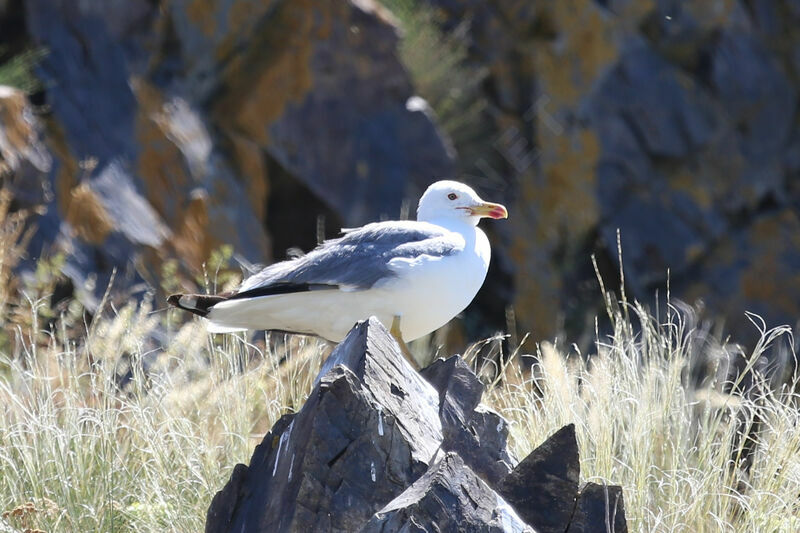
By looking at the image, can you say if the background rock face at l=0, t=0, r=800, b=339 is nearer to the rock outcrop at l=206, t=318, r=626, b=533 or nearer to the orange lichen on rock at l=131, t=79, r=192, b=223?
the orange lichen on rock at l=131, t=79, r=192, b=223

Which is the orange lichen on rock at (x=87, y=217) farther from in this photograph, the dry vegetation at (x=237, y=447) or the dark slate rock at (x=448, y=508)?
the dark slate rock at (x=448, y=508)

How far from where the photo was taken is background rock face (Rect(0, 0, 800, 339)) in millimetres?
7559

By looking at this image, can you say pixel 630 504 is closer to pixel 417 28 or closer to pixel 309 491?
pixel 309 491

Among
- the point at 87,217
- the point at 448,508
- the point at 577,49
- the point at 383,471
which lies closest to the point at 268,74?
the point at 87,217

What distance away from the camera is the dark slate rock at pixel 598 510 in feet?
9.93

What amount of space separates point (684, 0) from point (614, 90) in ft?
3.65

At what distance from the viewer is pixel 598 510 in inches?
122

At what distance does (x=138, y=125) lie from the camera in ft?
25.6

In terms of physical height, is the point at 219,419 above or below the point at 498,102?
above

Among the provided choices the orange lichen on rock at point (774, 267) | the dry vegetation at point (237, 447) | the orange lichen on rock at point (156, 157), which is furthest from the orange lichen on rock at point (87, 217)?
the orange lichen on rock at point (774, 267)

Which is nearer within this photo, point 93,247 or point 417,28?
point 93,247

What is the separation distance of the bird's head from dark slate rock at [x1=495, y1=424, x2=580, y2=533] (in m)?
1.96

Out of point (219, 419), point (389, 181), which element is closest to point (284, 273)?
point (219, 419)

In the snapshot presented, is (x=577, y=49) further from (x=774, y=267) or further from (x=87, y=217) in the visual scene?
(x=87, y=217)
